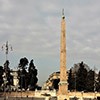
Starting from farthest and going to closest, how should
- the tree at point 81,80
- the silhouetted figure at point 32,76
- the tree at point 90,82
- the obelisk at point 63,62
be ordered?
the silhouetted figure at point 32,76 < the tree at point 81,80 < the tree at point 90,82 < the obelisk at point 63,62

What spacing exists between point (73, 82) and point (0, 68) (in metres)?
19.5

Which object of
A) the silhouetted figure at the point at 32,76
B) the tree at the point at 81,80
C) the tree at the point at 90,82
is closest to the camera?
the tree at the point at 90,82

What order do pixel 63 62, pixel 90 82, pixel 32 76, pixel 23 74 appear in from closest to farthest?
pixel 63 62
pixel 90 82
pixel 32 76
pixel 23 74

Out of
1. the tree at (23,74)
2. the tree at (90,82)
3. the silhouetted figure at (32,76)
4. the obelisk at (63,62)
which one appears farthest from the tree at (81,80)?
the obelisk at (63,62)

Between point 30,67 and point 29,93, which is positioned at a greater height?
point 30,67

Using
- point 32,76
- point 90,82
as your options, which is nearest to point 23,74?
point 32,76

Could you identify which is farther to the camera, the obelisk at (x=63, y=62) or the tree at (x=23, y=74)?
the tree at (x=23, y=74)

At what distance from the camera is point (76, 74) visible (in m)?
90.2

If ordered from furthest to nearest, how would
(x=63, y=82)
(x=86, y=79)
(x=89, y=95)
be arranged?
(x=86, y=79), (x=89, y=95), (x=63, y=82)

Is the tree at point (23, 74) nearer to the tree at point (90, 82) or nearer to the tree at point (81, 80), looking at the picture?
the tree at point (81, 80)

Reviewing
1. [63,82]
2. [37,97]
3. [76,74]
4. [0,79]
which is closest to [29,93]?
[37,97]

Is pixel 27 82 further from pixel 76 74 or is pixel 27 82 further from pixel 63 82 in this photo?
pixel 63 82

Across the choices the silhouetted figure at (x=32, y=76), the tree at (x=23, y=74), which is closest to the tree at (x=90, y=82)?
the silhouetted figure at (x=32, y=76)

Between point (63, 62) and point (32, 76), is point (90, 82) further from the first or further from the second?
point (63, 62)
